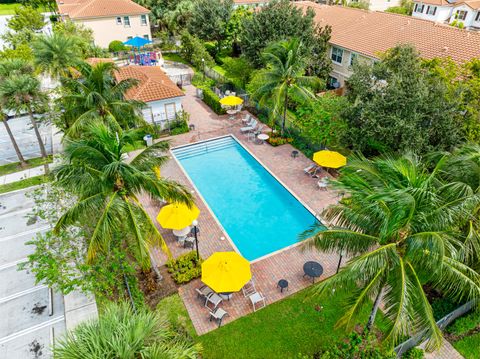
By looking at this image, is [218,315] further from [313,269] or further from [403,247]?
[403,247]

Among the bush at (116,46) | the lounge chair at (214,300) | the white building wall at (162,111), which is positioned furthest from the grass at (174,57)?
the lounge chair at (214,300)

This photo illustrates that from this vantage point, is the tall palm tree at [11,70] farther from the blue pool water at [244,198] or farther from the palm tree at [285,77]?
the palm tree at [285,77]

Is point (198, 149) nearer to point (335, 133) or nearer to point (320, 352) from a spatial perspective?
point (335, 133)

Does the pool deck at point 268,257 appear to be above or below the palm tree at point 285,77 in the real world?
below

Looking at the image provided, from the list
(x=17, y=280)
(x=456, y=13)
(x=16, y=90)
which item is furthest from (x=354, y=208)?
(x=456, y=13)

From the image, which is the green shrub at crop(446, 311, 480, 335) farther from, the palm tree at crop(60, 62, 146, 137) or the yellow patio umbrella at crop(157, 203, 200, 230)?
the palm tree at crop(60, 62, 146, 137)

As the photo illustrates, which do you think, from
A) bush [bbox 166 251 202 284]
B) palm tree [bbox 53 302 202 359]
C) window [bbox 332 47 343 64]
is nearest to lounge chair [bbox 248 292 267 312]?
bush [bbox 166 251 202 284]
